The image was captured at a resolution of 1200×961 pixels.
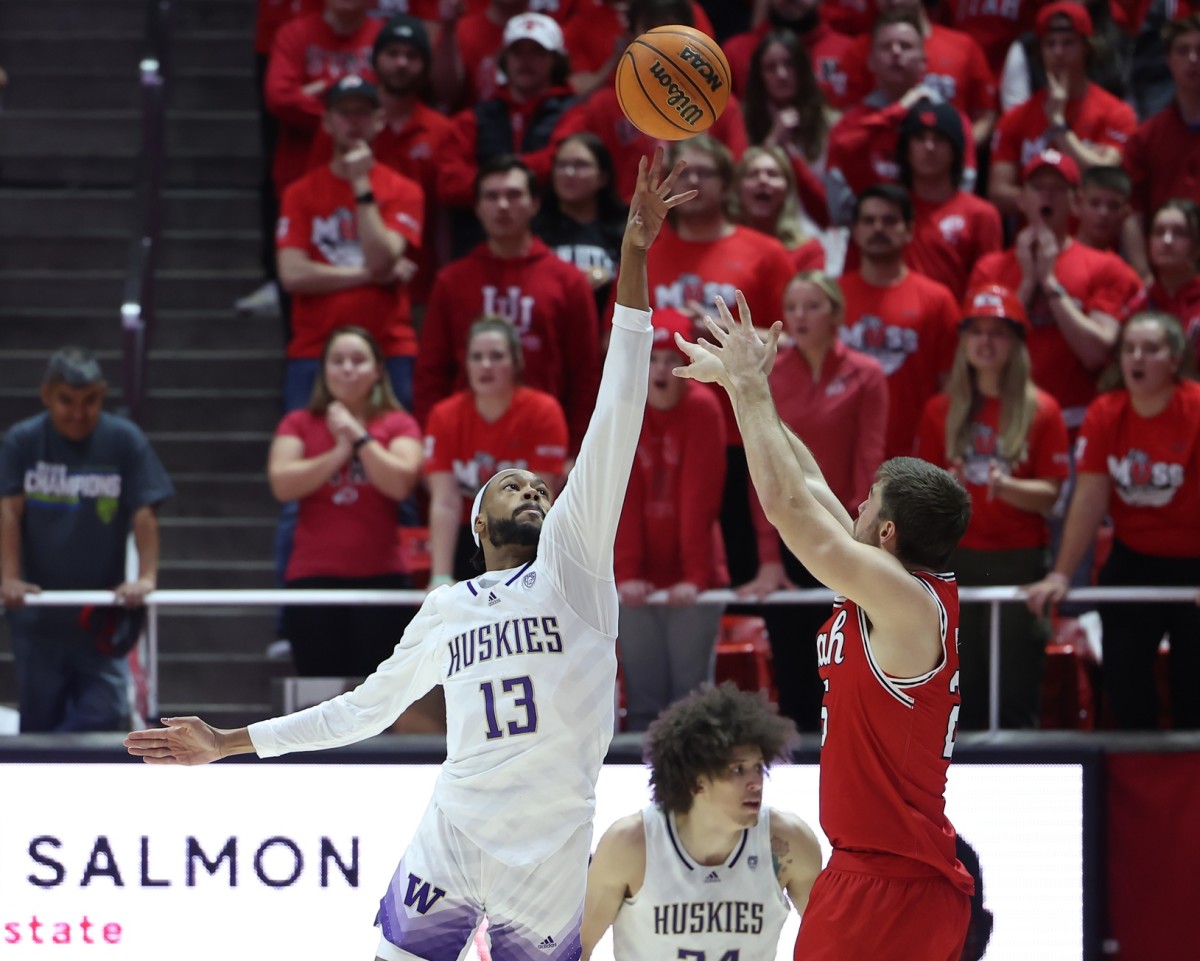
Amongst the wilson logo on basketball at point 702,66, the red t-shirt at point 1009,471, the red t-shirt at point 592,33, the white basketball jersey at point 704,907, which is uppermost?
the red t-shirt at point 592,33

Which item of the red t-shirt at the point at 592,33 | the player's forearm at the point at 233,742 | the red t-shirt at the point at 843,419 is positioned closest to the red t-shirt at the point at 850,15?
the red t-shirt at the point at 592,33

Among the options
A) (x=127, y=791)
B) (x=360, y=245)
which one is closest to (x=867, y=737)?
(x=127, y=791)

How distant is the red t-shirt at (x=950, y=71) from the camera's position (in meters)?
10.1

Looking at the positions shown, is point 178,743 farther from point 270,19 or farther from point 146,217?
point 270,19

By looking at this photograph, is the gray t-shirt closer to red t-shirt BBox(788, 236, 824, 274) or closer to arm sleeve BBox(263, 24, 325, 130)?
arm sleeve BBox(263, 24, 325, 130)

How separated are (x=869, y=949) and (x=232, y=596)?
10.9 feet

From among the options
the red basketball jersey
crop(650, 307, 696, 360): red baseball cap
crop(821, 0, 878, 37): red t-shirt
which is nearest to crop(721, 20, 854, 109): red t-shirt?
crop(821, 0, 878, 37): red t-shirt

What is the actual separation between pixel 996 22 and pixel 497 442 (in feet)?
15.6

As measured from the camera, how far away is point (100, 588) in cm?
802

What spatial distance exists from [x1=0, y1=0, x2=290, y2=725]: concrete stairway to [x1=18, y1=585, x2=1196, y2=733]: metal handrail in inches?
73.7

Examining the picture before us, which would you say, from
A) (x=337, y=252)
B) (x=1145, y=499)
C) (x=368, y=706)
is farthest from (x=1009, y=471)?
(x=337, y=252)

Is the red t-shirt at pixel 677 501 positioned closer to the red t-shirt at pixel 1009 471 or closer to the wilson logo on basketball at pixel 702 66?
the red t-shirt at pixel 1009 471

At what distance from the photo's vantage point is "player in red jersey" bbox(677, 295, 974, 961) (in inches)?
191

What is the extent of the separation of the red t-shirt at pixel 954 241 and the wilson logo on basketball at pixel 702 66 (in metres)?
3.26
